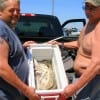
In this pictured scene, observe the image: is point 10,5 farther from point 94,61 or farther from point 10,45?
point 94,61

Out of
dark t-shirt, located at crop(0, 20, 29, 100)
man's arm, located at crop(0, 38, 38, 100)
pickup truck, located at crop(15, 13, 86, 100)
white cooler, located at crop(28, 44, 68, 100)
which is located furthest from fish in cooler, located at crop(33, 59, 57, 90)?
pickup truck, located at crop(15, 13, 86, 100)

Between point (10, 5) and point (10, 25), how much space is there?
0.64 feet

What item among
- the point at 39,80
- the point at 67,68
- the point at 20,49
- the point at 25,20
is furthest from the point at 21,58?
the point at 25,20

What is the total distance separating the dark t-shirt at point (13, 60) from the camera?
4164mm

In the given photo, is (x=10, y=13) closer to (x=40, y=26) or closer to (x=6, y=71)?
(x=6, y=71)

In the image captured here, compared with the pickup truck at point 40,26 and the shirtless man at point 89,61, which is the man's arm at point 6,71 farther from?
the pickup truck at point 40,26

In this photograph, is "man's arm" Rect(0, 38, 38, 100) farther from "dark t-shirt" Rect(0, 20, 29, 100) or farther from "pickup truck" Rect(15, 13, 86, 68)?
"pickup truck" Rect(15, 13, 86, 68)

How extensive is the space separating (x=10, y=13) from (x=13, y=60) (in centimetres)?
45

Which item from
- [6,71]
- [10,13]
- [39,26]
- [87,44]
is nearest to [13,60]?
[6,71]

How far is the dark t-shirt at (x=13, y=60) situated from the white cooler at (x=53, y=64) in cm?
16

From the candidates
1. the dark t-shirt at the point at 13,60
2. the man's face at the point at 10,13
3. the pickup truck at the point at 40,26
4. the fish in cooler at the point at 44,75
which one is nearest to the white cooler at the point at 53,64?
the fish in cooler at the point at 44,75

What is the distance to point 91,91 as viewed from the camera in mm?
4445

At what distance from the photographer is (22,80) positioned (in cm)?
438

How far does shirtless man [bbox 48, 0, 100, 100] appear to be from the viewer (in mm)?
4211
